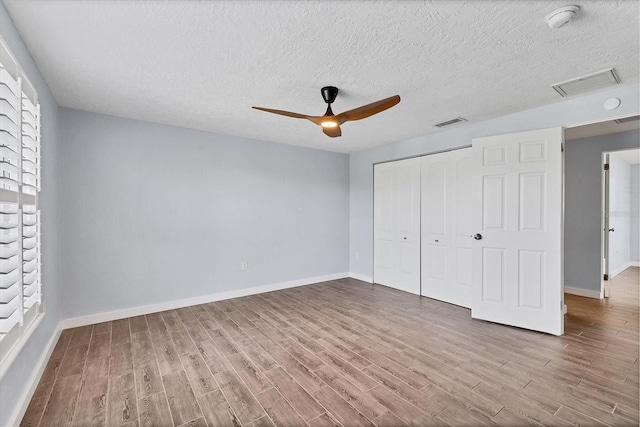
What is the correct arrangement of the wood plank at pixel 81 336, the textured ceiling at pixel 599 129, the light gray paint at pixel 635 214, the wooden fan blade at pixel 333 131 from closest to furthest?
the wooden fan blade at pixel 333 131
the wood plank at pixel 81 336
the textured ceiling at pixel 599 129
the light gray paint at pixel 635 214

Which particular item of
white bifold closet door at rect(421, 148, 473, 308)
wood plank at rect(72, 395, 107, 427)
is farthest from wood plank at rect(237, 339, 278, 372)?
white bifold closet door at rect(421, 148, 473, 308)

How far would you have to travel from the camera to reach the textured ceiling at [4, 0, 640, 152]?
64.3 inches

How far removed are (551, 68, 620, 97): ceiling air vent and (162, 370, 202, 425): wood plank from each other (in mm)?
3917

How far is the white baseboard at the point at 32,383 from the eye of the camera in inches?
68.6

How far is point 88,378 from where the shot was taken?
227 cm

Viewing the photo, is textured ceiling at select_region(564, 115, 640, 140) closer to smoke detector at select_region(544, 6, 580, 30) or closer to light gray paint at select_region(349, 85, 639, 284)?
light gray paint at select_region(349, 85, 639, 284)

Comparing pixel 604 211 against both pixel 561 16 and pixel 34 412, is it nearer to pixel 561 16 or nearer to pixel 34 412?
pixel 561 16

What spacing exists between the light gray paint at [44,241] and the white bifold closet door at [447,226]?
434 cm

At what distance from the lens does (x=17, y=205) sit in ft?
5.84

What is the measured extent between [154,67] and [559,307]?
4418 millimetres

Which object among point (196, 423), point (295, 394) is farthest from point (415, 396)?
point (196, 423)

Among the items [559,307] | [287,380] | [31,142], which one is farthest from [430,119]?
[31,142]

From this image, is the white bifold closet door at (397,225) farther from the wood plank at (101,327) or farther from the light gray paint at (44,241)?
the light gray paint at (44,241)

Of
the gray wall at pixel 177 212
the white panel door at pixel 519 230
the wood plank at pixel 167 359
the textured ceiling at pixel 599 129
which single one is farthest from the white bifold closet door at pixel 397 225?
the wood plank at pixel 167 359
